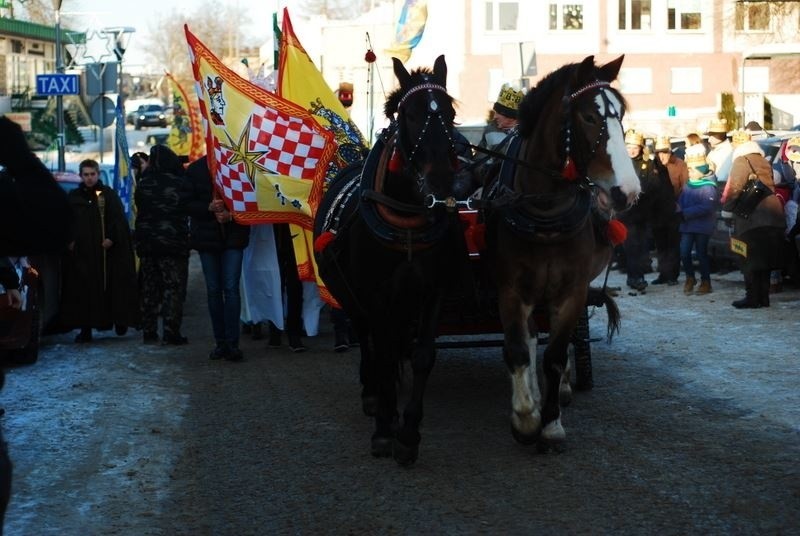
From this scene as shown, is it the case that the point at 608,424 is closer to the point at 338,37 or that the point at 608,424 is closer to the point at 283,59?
the point at 283,59

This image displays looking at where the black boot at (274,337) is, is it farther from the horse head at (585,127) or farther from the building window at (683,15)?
the building window at (683,15)

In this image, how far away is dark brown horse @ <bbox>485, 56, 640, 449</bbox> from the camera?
7551mm

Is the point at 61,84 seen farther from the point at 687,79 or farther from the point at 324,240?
the point at 687,79

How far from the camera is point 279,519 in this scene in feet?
21.4

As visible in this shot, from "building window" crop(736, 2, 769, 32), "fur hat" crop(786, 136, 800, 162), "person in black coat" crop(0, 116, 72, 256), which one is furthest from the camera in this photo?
"building window" crop(736, 2, 769, 32)

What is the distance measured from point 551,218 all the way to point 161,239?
7005 millimetres

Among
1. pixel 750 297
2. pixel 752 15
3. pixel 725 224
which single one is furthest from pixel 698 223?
pixel 752 15

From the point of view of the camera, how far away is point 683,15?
58906 mm

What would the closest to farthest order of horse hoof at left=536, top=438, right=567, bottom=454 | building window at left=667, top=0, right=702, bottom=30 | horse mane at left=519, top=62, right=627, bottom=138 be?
horse mane at left=519, top=62, right=627, bottom=138 < horse hoof at left=536, top=438, right=567, bottom=454 < building window at left=667, top=0, right=702, bottom=30

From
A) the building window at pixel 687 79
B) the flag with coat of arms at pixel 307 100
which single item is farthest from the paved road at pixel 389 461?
the building window at pixel 687 79

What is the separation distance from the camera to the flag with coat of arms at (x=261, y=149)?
11695 millimetres

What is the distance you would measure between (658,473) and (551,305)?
1.21 metres

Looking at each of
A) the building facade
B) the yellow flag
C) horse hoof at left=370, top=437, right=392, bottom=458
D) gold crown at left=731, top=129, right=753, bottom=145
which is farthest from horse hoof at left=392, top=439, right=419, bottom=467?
the building facade

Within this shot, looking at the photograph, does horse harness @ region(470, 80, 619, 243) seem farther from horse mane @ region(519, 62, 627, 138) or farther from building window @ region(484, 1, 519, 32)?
building window @ region(484, 1, 519, 32)
